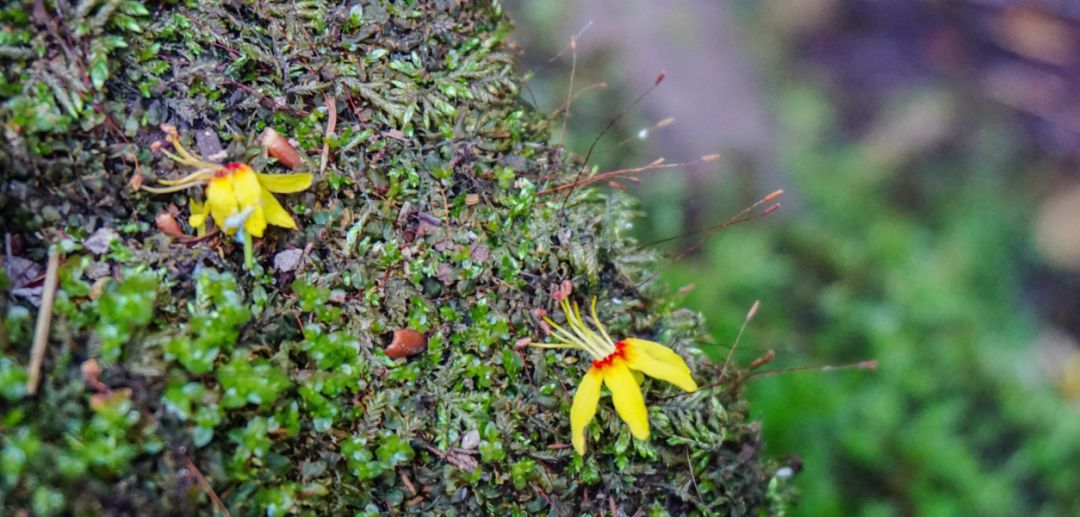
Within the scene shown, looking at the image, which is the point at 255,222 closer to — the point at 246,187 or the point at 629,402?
the point at 246,187

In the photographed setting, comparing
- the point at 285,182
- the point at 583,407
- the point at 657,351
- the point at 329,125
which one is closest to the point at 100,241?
the point at 285,182

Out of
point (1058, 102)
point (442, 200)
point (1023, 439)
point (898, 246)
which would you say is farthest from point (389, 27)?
point (1058, 102)

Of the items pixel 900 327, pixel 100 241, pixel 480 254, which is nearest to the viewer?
pixel 100 241

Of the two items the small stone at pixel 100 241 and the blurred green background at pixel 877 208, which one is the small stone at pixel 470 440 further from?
the blurred green background at pixel 877 208

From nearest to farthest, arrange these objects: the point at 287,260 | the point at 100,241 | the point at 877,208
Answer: the point at 100,241
the point at 287,260
the point at 877,208

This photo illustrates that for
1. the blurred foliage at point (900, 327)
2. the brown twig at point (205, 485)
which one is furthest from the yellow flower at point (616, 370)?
the blurred foliage at point (900, 327)

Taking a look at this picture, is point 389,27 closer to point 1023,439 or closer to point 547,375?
point 547,375

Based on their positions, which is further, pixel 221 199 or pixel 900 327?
pixel 900 327

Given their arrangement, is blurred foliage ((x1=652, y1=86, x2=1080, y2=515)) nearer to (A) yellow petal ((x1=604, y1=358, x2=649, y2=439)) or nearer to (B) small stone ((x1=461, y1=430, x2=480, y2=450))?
(A) yellow petal ((x1=604, y1=358, x2=649, y2=439))
